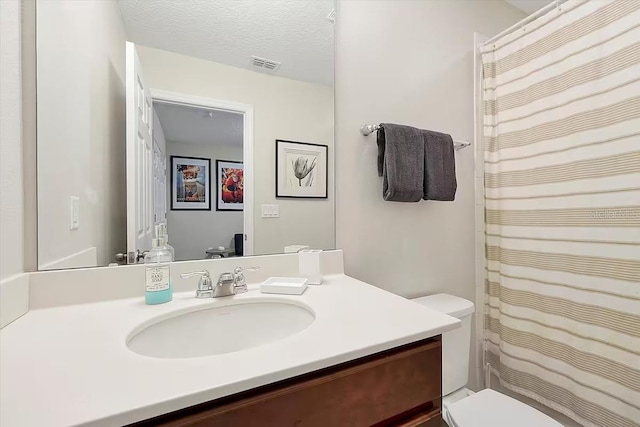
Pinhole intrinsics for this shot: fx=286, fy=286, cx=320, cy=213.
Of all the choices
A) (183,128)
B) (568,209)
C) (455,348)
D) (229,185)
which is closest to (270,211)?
(229,185)

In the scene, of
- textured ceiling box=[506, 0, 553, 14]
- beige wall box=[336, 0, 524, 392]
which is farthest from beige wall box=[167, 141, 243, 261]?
textured ceiling box=[506, 0, 553, 14]

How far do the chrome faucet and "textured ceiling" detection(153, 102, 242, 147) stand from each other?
462 millimetres

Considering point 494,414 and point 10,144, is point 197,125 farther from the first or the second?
point 494,414

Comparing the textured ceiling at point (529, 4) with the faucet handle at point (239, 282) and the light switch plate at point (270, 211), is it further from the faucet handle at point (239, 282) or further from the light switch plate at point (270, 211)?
the faucet handle at point (239, 282)

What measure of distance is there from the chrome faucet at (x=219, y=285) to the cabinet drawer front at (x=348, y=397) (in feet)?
1.48

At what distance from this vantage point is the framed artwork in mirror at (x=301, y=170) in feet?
3.82

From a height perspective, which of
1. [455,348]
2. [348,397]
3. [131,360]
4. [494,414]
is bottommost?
[494,414]

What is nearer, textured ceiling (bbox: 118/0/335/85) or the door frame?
textured ceiling (bbox: 118/0/335/85)

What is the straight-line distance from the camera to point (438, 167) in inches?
53.1

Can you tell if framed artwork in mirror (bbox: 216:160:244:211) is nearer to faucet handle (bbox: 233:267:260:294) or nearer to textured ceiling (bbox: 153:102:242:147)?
textured ceiling (bbox: 153:102:242:147)

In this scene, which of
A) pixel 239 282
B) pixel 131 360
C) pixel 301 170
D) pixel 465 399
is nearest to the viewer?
pixel 131 360

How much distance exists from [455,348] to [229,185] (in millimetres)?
1157

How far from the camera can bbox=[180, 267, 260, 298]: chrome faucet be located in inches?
34.9

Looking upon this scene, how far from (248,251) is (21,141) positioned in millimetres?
706
